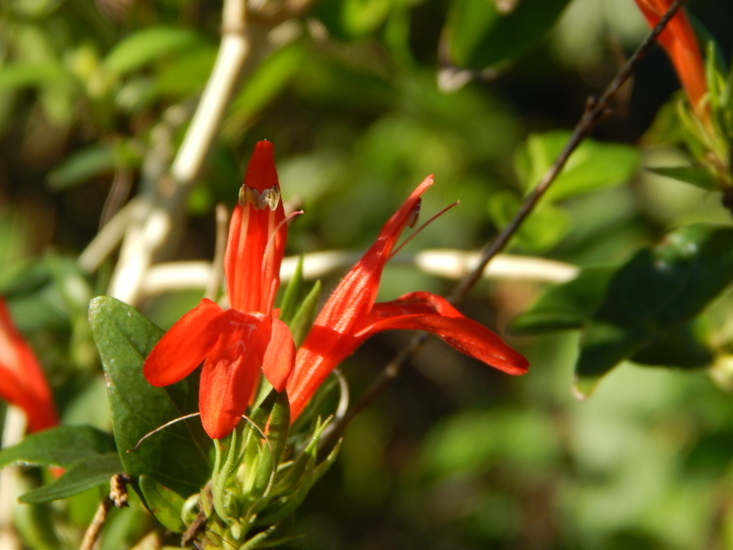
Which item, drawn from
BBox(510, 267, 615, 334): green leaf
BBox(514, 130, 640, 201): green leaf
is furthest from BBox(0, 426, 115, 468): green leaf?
→ BBox(514, 130, 640, 201): green leaf

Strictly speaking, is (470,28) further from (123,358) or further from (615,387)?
(615,387)


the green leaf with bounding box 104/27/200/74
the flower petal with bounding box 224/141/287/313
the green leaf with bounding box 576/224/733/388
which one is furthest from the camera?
the green leaf with bounding box 104/27/200/74

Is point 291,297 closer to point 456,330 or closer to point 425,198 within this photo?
point 456,330

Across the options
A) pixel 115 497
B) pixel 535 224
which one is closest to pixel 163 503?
pixel 115 497

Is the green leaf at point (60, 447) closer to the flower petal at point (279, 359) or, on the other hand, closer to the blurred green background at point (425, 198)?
the flower petal at point (279, 359)

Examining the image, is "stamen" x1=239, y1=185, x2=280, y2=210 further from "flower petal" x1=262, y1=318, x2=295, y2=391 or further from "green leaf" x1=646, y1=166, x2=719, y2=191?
"green leaf" x1=646, y1=166, x2=719, y2=191

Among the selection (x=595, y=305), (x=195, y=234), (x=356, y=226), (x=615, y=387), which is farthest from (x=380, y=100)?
(x=595, y=305)

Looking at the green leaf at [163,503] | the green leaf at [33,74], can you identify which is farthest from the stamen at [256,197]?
the green leaf at [33,74]
